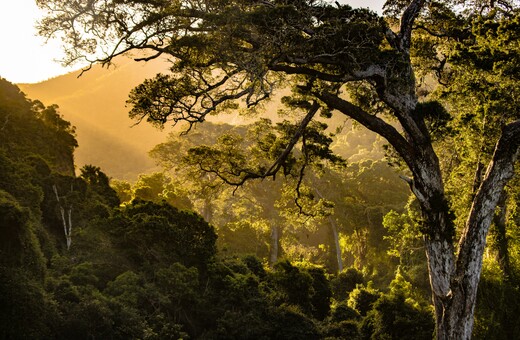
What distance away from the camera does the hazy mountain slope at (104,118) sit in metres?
72.1

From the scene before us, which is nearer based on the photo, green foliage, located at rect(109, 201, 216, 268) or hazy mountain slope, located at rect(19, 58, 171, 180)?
green foliage, located at rect(109, 201, 216, 268)

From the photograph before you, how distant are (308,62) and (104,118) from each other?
7374 centimetres

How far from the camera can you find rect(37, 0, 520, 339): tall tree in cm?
855

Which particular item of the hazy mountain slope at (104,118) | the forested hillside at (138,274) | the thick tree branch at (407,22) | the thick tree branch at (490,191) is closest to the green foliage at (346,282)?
the forested hillside at (138,274)

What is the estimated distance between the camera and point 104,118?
7656 cm

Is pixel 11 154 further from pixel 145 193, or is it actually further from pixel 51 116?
pixel 145 193

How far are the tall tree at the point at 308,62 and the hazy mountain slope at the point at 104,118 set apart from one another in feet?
204

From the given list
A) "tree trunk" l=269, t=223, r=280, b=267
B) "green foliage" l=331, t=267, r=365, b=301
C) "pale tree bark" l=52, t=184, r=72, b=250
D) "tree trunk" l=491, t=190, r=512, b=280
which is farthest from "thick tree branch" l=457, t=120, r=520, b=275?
"tree trunk" l=269, t=223, r=280, b=267

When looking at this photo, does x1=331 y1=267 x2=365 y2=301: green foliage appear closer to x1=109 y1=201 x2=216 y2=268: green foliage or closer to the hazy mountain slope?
x1=109 y1=201 x2=216 y2=268: green foliage

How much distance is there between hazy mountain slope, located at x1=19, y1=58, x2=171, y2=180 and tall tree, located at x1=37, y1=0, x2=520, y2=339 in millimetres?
62180

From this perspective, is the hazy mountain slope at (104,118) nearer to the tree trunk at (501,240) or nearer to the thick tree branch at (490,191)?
the tree trunk at (501,240)

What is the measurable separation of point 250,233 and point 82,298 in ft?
77.0

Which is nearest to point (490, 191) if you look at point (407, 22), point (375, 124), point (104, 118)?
point (375, 124)

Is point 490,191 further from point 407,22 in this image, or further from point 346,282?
point 346,282
